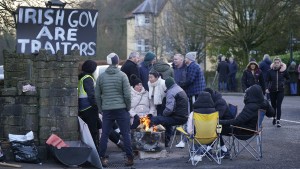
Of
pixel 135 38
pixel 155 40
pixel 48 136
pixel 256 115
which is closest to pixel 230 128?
pixel 256 115

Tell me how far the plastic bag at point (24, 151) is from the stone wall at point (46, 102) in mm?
520

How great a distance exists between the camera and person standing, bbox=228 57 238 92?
3638 cm

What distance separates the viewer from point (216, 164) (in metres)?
11.9

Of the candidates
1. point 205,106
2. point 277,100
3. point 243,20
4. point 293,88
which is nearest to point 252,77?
point 277,100

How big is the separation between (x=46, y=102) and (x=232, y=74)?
2570cm

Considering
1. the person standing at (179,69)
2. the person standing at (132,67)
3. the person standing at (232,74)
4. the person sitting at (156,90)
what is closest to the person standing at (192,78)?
the person standing at (179,69)

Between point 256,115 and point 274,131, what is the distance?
4.63 meters

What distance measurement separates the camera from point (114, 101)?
38.5 feet

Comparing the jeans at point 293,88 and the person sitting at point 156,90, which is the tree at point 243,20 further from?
the person sitting at point 156,90

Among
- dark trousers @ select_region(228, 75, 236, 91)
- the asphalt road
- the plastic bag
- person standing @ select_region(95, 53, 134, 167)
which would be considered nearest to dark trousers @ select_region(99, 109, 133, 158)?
person standing @ select_region(95, 53, 134, 167)

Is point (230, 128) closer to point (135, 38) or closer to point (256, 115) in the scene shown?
point (256, 115)

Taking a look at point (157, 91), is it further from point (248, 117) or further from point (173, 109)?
point (248, 117)

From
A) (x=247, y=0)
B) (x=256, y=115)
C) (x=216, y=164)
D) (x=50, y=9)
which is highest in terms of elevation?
(x=247, y=0)

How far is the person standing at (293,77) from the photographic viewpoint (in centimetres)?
3141
